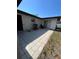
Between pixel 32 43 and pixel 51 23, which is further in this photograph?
pixel 32 43

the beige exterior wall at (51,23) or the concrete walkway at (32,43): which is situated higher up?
the beige exterior wall at (51,23)

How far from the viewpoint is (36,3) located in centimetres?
118

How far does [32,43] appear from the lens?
1384 mm

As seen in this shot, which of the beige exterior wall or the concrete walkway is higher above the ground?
the beige exterior wall

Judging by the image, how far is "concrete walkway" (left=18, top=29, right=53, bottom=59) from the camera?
1237 millimetres

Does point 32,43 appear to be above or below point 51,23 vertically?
below

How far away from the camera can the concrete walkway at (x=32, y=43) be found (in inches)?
48.7
